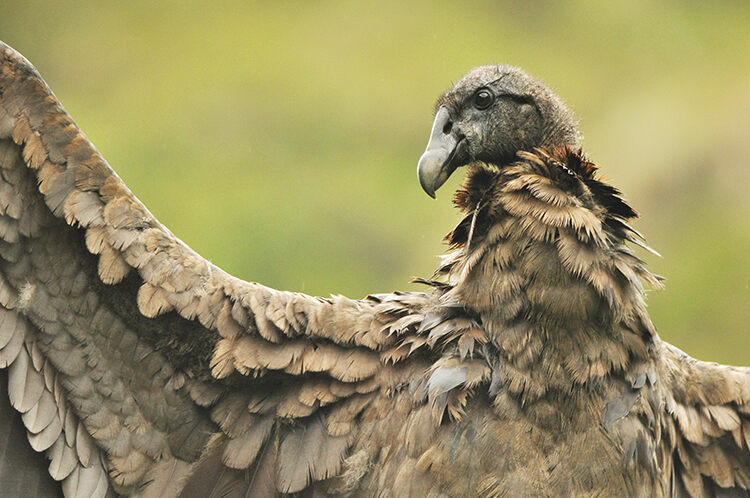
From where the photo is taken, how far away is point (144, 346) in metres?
3.21

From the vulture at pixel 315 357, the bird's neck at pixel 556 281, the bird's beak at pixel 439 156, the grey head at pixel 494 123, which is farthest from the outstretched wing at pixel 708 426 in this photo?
the bird's beak at pixel 439 156

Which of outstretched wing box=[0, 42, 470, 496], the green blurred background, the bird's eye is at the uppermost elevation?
the green blurred background

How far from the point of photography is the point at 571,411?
10.1 feet

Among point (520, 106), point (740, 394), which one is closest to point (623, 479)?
point (740, 394)

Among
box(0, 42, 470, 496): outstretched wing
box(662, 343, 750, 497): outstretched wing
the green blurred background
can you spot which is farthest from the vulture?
the green blurred background

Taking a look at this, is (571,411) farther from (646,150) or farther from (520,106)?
(646,150)

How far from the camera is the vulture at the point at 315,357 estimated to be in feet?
10.1

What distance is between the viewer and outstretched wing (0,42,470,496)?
3.10 metres

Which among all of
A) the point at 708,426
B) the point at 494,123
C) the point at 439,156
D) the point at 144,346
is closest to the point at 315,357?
the point at 144,346

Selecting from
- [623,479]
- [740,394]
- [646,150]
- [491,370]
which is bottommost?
[623,479]

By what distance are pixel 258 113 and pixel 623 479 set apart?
282 inches

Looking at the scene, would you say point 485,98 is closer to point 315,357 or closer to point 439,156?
point 439,156

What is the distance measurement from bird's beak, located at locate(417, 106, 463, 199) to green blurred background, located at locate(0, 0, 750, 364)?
4.65m

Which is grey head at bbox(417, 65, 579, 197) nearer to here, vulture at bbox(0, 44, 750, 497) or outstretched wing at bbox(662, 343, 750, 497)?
vulture at bbox(0, 44, 750, 497)
